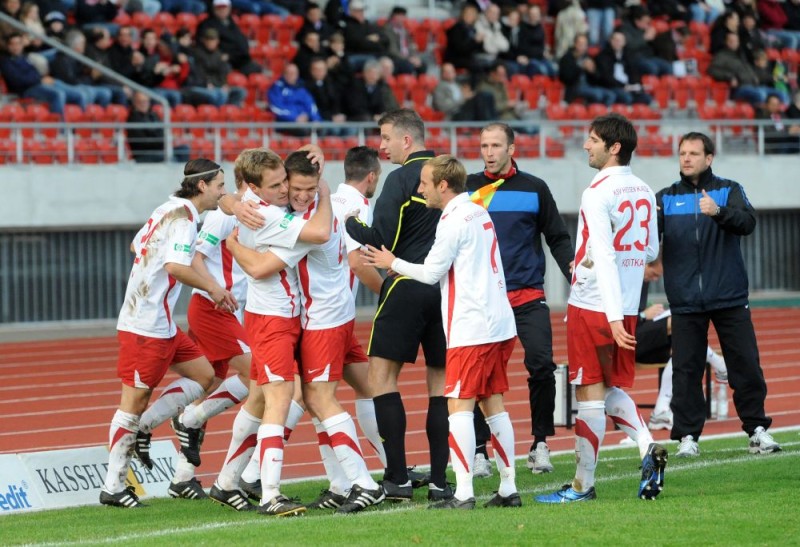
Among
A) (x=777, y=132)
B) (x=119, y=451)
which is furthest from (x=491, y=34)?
(x=119, y=451)

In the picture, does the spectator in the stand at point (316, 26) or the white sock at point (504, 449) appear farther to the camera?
the spectator in the stand at point (316, 26)

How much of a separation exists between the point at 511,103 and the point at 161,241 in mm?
16769

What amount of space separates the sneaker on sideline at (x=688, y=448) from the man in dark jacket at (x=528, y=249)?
1.04m

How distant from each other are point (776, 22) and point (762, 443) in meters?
22.2

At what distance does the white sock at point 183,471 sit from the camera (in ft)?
29.0

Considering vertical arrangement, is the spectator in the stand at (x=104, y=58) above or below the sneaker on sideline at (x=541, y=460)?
above

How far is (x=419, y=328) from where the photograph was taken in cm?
808

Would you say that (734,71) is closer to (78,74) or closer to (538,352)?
(78,74)

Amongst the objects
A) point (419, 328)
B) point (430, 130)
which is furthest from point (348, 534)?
point (430, 130)

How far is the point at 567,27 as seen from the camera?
88.9 ft

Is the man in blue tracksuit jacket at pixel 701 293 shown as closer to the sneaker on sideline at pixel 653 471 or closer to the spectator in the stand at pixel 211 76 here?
the sneaker on sideline at pixel 653 471

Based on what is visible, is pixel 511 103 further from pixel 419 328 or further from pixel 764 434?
pixel 419 328

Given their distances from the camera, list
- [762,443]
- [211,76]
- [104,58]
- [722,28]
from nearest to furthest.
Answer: [762,443] → [104,58] → [211,76] → [722,28]

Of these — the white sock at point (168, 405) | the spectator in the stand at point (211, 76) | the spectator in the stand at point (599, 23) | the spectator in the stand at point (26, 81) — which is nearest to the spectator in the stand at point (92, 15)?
the spectator in the stand at point (211, 76)
